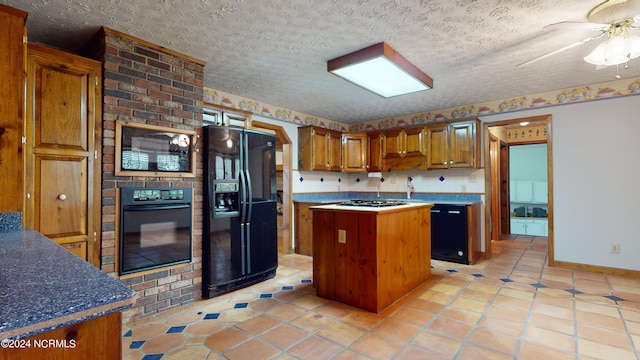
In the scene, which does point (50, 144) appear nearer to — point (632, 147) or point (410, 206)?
point (410, 206)

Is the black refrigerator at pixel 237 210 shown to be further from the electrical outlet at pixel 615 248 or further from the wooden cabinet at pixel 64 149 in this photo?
the electrical outlet at pixel 615 248

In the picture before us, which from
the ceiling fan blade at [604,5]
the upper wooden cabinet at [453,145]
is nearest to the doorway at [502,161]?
the upper wooden cabinet at [453,145]

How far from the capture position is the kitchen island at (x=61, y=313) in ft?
1.90

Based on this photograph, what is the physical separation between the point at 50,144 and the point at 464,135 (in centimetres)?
471

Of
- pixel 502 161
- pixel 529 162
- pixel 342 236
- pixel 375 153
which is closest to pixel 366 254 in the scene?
pixel 342 236

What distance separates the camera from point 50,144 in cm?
222

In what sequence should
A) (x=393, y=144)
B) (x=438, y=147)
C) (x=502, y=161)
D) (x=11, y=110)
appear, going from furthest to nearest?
(x=502, y=161)
(x=393, y=144)
(x=438, y=147)
(x=11, y=110)

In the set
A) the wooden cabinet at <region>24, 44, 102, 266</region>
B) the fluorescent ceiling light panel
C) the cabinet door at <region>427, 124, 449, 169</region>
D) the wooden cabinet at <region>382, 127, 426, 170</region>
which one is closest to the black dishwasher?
the cabinet door at <region>427, 124, 449, 169</region>

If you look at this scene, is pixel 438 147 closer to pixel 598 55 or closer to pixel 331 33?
pixel 598 55

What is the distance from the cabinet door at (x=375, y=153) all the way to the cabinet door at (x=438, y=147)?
2.81 ft

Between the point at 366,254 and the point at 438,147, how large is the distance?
277 centimetres

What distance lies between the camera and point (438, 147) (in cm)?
473

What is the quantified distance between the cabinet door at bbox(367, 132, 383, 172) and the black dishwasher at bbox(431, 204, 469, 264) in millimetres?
1326

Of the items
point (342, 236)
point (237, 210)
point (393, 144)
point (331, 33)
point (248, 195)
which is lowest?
point (342, 236)
